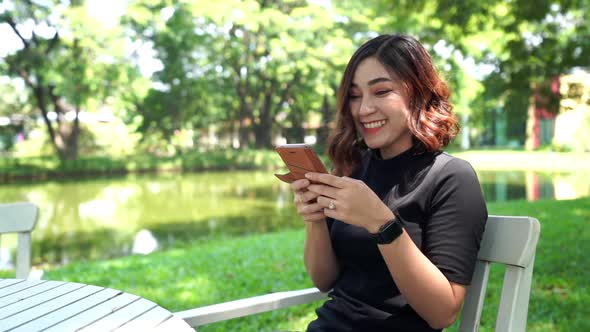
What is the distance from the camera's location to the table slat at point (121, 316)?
1.25m

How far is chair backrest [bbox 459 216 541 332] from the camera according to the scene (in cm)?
135

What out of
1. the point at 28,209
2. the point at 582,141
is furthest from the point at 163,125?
the point at 28,209

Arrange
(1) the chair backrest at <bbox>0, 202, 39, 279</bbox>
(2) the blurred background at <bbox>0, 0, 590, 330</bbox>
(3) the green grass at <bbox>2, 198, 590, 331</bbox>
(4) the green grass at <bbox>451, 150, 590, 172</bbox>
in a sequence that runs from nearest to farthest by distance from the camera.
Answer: (1) the chair backrest at <bbox>0, 202, 39, 279</bbox> → (3) the green grass at <bbox>2, 198, 590, 331</bbox> → (2) the blurred background at <bbox>0, 0, 590, 330</bbox> → (4) the green grass at <bbox>451, 150, 590, 172</bbox>

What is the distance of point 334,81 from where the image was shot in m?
21.4

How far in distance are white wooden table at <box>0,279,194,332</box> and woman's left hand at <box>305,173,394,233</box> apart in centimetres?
43

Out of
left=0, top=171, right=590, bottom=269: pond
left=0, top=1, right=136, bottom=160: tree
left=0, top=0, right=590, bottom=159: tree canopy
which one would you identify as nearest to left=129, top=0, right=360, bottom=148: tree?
left=0, top=0, right=590, bottom=159: tree canopy

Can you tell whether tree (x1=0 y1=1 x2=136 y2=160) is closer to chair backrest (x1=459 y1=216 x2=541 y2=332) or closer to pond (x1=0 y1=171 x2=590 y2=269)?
pond (x1=0 y1=171 x2=590 y2=269)

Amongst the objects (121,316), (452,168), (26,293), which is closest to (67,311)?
(121,316)

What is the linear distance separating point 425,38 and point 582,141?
20720mm

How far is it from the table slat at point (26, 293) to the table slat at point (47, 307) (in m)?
0.10

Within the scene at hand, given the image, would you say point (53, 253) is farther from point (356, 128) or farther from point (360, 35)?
point (360, 35)

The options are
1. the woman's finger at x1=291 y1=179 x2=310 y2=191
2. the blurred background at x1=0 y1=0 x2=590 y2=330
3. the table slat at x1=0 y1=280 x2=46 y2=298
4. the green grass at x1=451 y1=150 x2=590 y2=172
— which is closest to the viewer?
the woman's finger at x1=291 y1=179 x2=310 y2=191

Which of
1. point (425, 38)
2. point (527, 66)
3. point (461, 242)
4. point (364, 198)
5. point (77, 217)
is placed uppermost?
point (425, 38)

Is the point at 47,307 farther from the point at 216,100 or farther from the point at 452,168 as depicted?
the point at 216,100
